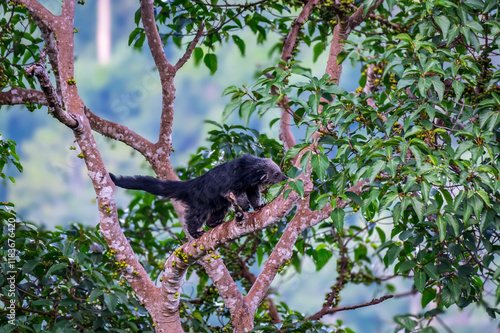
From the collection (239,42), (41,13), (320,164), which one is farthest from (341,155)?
(41,13)

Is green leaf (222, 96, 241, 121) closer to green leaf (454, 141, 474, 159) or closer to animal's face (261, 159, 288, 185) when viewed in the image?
animal's face (261, 159, 288, 185)

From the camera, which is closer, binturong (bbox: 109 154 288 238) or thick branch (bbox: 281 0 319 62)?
binturong (bbox: 109 154 288 238)

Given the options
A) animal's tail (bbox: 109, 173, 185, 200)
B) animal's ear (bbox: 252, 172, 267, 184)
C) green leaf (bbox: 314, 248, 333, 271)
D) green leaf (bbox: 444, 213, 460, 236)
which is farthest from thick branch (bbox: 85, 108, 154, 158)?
green leaf (bbox: 444, 213, 460, 236)

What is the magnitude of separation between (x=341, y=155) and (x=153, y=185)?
137cm

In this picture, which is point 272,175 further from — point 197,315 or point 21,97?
point 21,97

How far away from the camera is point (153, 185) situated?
354 centimetres

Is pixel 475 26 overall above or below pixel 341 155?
above

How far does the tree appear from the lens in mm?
2500

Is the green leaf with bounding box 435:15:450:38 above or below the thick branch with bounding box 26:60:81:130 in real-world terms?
below

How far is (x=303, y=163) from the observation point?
96.6 inches

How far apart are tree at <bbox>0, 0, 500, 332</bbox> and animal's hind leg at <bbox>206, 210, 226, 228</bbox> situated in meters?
0.20

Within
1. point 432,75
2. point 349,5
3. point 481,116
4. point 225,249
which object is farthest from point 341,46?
point 225,249

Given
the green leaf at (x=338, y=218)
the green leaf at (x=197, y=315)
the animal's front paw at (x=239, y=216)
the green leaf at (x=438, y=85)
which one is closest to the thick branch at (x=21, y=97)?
the animal's front paw at (x=239, y=216)

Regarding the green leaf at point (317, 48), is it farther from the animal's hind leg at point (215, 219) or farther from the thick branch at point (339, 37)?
the animal's hind leg at point (215, 219)
